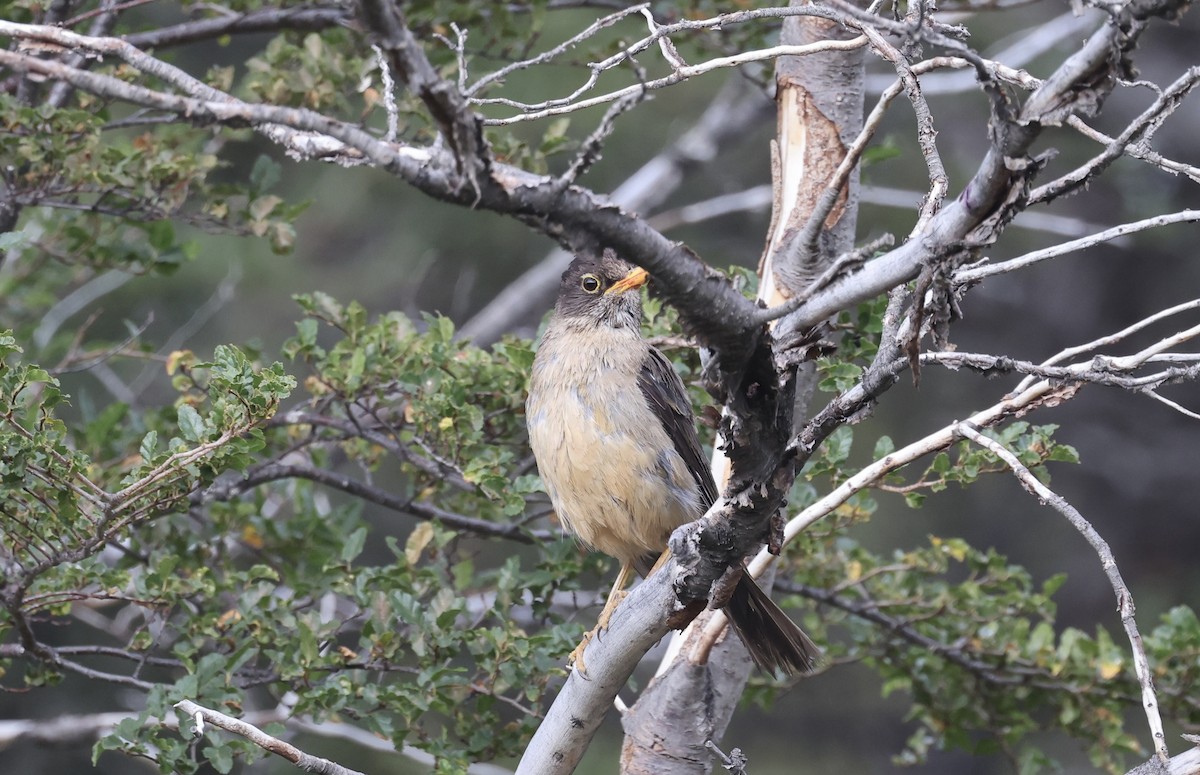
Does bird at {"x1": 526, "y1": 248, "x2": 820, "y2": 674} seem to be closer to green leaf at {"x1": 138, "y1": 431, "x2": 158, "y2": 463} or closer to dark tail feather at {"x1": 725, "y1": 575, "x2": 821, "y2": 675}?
dark tail feather at {"x1": 725, "y1": 575, "x2": 821, "y2": 675}

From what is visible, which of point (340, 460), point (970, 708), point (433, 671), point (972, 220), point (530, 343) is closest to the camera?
point (972, 220)

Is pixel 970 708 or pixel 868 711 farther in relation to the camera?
pixel 868 711

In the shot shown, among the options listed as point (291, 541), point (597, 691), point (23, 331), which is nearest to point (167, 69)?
point (597, 691)

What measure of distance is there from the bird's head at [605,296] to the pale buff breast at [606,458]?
0.27 metres

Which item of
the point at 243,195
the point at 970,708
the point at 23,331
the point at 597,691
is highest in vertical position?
the point at 243,195

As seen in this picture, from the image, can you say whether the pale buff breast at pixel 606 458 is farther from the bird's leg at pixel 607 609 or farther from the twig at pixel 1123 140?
the twig at pixel 1123 140

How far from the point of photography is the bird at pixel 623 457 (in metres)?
4.00

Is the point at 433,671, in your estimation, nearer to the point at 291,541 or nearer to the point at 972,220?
the point at 291,541

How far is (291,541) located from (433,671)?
1157 millimetres

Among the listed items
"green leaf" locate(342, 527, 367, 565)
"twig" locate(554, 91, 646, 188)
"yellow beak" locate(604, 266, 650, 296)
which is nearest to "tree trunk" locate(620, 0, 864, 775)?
"yellow beak" locate(604, 266, 650, 296)

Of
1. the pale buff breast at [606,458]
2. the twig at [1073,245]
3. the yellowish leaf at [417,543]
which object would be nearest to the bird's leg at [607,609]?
the pale buff breast at [606,458]

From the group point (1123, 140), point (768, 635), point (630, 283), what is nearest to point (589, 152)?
point (1123, 140)

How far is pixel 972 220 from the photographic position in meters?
2.00

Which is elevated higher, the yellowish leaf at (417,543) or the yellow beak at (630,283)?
the yellow beak at (630,283)
